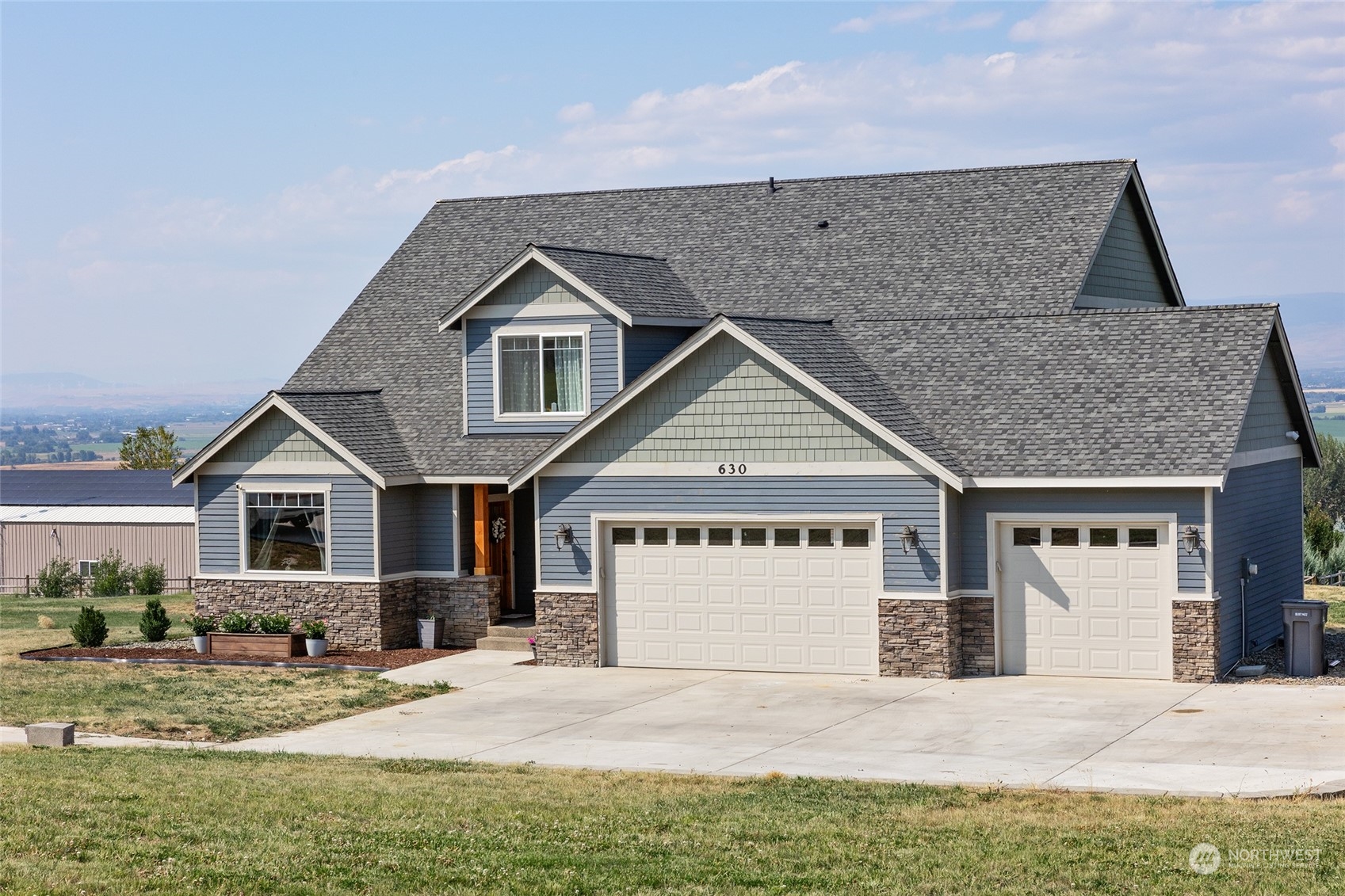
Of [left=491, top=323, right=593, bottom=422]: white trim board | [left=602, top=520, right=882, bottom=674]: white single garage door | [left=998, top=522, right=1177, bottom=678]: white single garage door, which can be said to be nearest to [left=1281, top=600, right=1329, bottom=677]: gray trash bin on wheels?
[left=998, top=522, right=1177, bottom=678]: white single garage door

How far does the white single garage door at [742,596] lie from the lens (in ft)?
72.5

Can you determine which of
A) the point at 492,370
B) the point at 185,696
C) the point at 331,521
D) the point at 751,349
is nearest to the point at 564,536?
the point at 751,349

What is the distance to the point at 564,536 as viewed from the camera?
23531 mm

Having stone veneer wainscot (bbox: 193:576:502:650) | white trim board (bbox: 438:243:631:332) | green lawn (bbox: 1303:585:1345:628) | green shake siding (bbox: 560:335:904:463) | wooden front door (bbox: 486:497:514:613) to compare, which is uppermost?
white trim board (bbox: 438:243:631:332)

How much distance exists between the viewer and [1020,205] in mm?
27516

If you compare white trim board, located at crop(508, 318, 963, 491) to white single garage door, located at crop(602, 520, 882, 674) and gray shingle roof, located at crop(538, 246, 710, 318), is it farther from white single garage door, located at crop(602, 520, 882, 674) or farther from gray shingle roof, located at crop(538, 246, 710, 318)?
gray shingle roof, located at crop(538, 246, 710, 318)

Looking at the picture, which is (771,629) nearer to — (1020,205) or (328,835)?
(1020,205)

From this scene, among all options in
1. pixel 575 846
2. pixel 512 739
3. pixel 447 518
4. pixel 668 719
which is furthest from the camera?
pixel 447 518

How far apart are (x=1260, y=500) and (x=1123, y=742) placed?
7.72 metres

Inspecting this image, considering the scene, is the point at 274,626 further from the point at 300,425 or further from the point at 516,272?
the point at 516,272

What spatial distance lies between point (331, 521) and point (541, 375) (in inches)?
162

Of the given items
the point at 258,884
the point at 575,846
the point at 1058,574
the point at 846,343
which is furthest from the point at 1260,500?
the point at 258,884

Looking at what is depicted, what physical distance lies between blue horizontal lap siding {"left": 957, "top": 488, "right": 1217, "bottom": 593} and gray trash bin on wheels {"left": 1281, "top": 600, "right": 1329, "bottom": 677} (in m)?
1.55

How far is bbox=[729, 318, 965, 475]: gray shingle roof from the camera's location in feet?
71.1
